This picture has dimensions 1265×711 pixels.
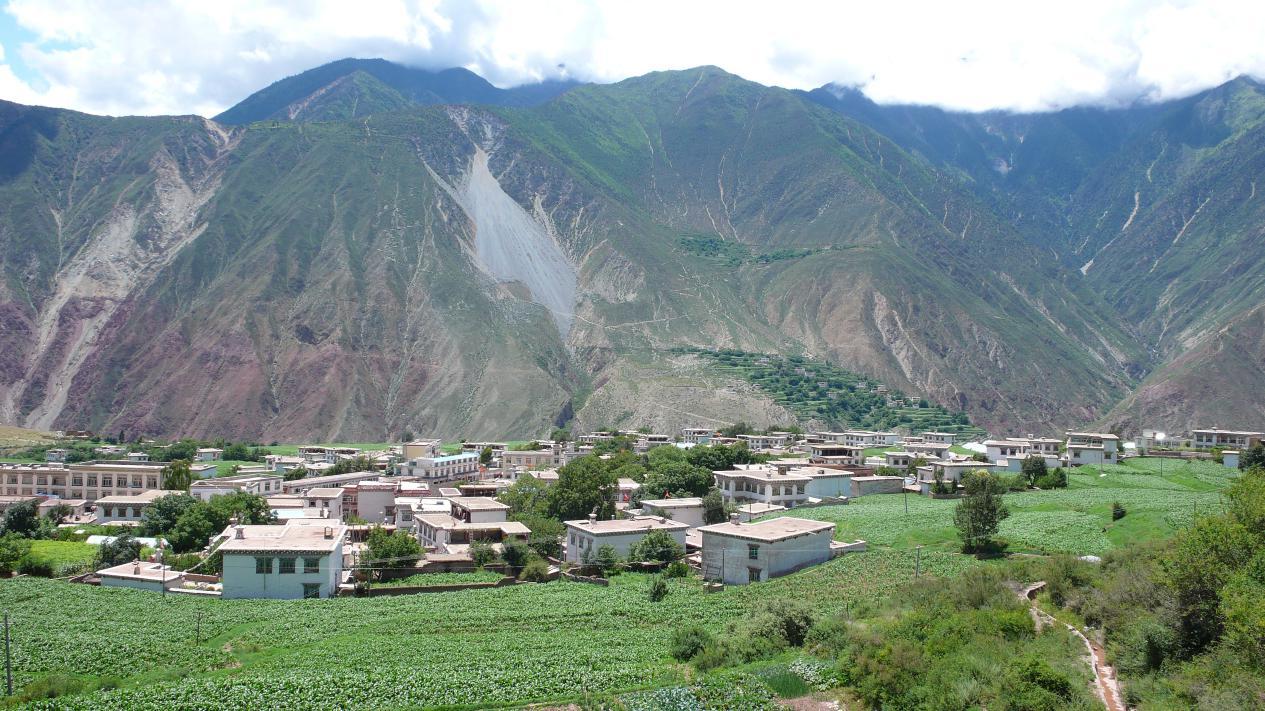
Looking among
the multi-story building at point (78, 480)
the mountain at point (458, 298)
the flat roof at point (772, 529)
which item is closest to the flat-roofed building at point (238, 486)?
the multi-story building at point (78, 480)

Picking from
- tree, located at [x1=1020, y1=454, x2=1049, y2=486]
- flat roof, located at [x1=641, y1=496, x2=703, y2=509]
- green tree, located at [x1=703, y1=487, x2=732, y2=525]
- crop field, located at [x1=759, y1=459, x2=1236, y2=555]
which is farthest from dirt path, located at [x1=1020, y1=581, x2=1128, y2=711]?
tree, located at [x1=1020, y1=454, x2=1049, y2=486]

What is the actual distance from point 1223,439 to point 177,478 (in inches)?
3049

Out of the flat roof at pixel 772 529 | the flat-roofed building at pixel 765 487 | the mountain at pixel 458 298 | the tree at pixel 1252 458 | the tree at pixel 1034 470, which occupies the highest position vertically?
the mountain at pixel 458 298

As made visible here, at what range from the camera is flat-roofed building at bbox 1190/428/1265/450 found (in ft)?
267

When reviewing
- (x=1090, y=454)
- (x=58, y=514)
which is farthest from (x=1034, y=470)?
(x=58, y=514)

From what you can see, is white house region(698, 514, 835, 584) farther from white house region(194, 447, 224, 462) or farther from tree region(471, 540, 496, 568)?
white house region(194, 447, 224, 462)

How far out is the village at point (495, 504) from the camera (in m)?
41.9

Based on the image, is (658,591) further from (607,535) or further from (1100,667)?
(1100,667)

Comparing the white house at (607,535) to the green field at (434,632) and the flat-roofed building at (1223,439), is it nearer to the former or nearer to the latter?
the green field at (434,632)

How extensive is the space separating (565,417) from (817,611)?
277ft

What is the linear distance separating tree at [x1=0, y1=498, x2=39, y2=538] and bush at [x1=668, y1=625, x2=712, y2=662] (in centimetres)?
3666

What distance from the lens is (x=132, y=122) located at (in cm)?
17450

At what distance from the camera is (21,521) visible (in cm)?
5272

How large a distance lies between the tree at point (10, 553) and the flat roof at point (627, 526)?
2267cm
